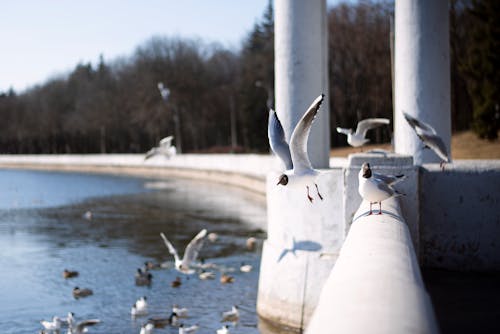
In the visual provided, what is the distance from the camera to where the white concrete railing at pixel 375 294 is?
7.74 feet

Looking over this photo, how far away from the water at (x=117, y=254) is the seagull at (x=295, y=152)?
4032mm

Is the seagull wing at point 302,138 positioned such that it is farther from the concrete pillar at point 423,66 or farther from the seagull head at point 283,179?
the concrete pillar at point 423,66

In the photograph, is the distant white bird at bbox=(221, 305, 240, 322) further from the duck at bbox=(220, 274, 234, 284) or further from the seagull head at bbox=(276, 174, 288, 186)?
the seagull head at bbox=(276, 174, 288, 186)

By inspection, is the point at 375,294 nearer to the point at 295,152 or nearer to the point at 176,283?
the point at 295,152

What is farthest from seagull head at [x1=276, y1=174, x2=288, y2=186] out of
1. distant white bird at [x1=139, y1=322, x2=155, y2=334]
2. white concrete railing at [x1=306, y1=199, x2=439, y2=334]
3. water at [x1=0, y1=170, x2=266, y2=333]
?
distant white bird at [x1=139, y1=322, x2=155, y2=334]

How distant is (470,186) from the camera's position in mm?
8180

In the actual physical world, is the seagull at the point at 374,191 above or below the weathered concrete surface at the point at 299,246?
above

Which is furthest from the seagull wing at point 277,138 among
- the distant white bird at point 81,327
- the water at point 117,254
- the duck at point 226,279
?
the duck at point 226,279

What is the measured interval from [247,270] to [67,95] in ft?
328

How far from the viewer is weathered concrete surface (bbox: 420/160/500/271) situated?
8.16 meters

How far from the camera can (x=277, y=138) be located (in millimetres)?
7266

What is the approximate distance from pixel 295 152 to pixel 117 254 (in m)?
13.2

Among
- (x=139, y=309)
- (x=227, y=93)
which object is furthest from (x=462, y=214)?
(x=227, y=93)

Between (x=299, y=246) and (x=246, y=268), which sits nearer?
(x=299, y=246)
